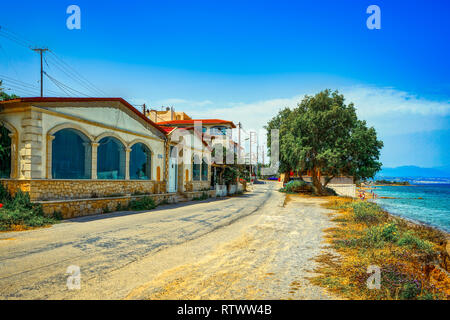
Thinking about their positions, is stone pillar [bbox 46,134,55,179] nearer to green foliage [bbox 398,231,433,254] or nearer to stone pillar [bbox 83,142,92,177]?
stone pillar [bbox 83,142,92,177]

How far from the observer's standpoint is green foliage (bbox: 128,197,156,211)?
1511cm

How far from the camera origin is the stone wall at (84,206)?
10.8m

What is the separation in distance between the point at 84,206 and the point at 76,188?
96 cm

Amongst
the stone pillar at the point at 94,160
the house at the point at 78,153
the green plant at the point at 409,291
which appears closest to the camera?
the green plant at the point at 409,291

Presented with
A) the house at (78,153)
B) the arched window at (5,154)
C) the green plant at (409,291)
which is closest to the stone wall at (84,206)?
the house at (78,153)

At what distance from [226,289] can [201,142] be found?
21.5 metres

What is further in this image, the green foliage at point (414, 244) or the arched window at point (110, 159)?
the arched window at point (110, 159)

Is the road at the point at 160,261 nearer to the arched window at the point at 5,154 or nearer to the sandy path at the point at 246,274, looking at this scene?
the sandy path at the point at 246,274

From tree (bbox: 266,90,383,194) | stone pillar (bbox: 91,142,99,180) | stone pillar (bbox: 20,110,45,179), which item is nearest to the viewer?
stone pillar (bbox: 20,110,45,179)

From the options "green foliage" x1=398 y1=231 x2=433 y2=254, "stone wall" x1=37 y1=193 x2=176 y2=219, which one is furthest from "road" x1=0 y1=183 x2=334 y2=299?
"green foliage" x1=398 y1=231 x2=433 y2=254

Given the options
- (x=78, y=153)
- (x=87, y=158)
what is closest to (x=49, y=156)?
(x=78, y=153)

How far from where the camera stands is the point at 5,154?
1141 cm
